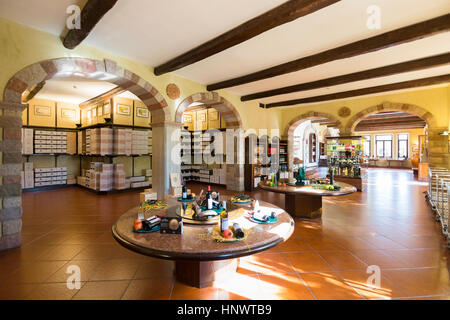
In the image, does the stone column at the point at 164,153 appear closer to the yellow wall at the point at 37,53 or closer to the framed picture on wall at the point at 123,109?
the yellow wall at the point at 37,53

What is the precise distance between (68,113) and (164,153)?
243 inches

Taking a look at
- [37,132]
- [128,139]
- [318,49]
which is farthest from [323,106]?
[37,132]

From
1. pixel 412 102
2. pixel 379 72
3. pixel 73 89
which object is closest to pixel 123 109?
pixel 73 89

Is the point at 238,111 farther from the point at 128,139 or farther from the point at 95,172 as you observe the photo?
the point at 95,172

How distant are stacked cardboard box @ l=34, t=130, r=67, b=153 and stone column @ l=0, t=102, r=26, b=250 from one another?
5459 millimetres

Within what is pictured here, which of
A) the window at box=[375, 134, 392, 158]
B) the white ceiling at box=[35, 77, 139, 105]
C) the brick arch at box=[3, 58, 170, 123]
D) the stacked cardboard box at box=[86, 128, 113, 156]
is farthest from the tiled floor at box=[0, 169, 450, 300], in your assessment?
the window at box=[375, 134, 392, 158]

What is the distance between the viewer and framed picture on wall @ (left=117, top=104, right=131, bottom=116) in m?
7.27

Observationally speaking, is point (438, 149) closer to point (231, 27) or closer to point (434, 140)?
point (434, 140)

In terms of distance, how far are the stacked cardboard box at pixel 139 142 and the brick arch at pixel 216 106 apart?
2.06 metres

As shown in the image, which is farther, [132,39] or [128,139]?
[128,139]

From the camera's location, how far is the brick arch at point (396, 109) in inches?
259

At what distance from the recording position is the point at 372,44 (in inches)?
140
